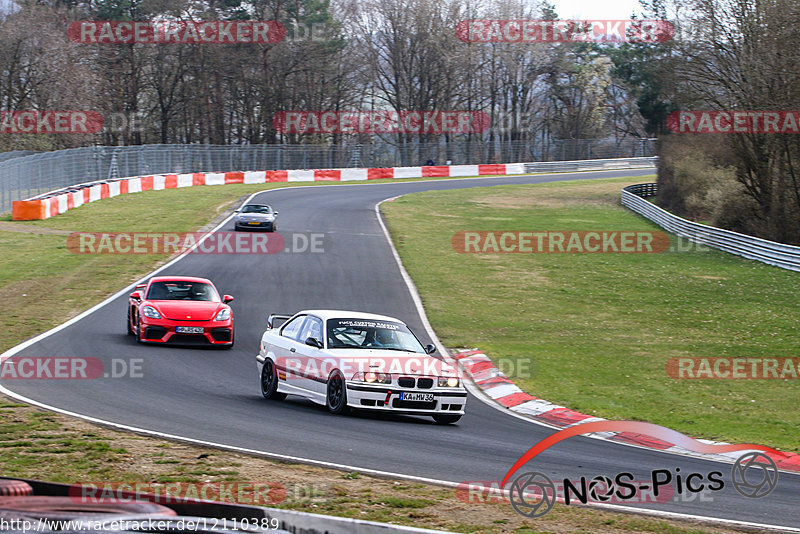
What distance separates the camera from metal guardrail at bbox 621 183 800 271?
96.4ft

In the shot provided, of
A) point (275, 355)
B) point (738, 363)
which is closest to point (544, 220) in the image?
point (738, 363)

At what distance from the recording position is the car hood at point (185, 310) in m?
16.2

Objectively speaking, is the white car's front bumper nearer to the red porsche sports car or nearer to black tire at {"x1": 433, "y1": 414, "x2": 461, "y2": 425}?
black tire at {"x1": 433, "y1": 414, "x2": 461, "y2": 425}

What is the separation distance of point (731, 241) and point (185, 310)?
24.3 metres

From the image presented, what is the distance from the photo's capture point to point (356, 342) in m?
12.2

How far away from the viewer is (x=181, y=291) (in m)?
17.3

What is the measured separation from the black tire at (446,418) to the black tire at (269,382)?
7.61ft

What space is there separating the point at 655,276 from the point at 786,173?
34.2 feet

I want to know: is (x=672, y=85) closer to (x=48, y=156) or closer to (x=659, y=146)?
(x=659, y=146)

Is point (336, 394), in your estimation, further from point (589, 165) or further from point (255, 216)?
point (589, 165)

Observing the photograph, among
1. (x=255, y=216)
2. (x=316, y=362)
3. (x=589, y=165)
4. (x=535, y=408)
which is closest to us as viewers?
(x=316, y=362)

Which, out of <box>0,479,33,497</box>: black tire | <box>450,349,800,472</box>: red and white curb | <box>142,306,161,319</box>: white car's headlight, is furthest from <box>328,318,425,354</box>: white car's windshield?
<box>0,479,33,497</box>: black tire

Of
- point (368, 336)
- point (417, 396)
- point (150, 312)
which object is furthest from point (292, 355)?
point (150, 312)

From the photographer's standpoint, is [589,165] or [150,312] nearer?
[150,312]
